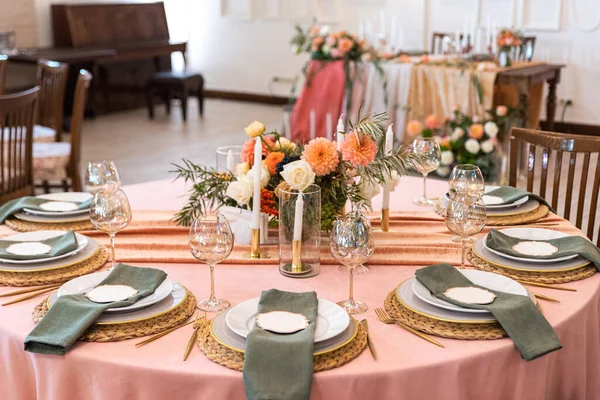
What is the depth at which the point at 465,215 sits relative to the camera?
169 cm

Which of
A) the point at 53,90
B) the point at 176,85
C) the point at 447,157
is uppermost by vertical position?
the point at 53,90

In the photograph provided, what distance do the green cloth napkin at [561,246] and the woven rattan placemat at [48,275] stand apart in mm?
979

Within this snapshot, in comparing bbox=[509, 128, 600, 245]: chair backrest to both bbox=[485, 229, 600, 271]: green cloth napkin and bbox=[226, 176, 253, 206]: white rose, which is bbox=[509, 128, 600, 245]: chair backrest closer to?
bbox=[485, 229, 600, 271]: green cloth napkin

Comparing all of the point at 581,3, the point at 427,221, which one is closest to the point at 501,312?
the point at 427,221

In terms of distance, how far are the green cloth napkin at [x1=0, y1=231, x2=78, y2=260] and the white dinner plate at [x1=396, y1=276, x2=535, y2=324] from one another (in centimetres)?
82

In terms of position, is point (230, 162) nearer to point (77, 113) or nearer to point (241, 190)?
point (241, 190)

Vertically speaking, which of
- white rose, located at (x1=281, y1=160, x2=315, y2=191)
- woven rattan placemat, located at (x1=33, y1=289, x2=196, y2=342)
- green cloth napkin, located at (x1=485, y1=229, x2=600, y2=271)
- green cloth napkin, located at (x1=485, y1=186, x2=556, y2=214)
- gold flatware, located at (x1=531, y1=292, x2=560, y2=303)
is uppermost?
white rose, located at (x1=281, y1=160, x2=315, y2=191)

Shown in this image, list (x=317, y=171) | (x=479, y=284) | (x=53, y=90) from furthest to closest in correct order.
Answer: (x=53, y=90) → (x=317, y=171) → (x=479, y=284)

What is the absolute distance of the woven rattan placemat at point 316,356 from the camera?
1320mm

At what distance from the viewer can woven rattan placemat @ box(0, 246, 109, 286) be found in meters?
1.71

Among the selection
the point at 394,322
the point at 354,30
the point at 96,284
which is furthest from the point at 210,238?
the point at 354,30

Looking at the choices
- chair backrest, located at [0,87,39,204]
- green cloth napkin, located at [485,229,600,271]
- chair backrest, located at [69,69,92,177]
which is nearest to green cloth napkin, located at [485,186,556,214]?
green cloth napkin, located at [485,229,600,271]

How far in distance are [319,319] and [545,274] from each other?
23.2 inches

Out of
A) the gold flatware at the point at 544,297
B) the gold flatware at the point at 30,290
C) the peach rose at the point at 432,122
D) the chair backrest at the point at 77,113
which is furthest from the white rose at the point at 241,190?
the peach rose at the point at 432,122
